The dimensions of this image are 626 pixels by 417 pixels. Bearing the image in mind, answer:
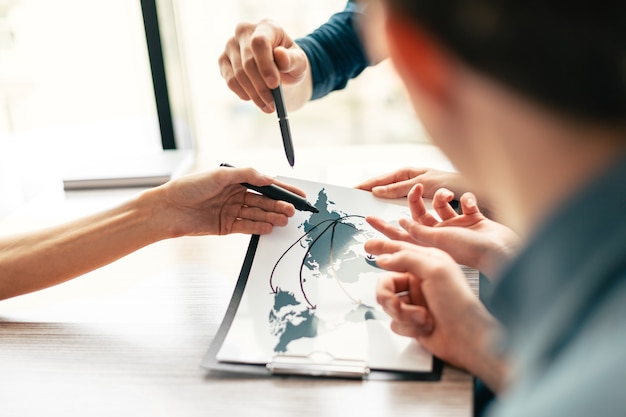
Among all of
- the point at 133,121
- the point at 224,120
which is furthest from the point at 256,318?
the point at 224,120

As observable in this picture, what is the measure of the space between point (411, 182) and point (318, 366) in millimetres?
423

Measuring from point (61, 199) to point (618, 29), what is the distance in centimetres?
119

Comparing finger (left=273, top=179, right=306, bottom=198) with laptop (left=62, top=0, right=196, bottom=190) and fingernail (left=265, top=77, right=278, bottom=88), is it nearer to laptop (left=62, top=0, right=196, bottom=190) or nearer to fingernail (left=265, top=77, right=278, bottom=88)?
fingernail (left=265, top=77, right=278, bottom=88)

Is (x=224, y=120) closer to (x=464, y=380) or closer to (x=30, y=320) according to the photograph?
(x=30, y=320)

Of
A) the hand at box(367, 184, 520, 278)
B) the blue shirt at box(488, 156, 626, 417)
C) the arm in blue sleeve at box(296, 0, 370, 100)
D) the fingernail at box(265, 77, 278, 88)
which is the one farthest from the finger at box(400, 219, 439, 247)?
the arm in blue sleeve at box(296, 0, 370, 100)

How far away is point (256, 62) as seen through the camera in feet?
3.30

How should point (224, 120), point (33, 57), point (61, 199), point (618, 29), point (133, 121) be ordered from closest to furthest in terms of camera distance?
1. point (618, 29)
2. point (61, 199)
3. point (33, 57)
4. point (133, 121)
5. point (224, 120)

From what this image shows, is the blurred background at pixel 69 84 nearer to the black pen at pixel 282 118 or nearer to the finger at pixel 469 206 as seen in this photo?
the black pen at pixel 282 118

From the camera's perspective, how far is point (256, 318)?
2.61 ft

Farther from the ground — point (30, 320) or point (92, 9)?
point (92, 9)

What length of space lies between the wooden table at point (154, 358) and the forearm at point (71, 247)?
0.12 feet

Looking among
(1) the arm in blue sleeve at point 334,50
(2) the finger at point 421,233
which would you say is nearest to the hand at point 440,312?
(2) the finger at point 421,233

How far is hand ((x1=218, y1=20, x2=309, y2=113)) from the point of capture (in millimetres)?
999

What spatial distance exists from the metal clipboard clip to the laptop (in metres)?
0.72
